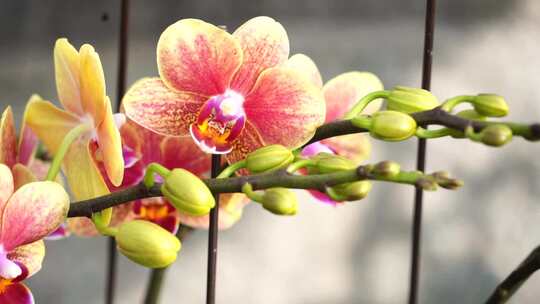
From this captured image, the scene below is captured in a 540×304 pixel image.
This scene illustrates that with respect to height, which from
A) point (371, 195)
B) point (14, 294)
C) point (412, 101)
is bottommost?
point (371, 195)

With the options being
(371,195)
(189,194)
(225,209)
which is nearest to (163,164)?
(225,209)

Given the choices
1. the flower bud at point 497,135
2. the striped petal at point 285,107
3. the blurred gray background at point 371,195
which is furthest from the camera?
the blurred gray background at point 371,195

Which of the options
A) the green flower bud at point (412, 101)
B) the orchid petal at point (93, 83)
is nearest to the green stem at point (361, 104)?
the green flower bud at point (412, 101)

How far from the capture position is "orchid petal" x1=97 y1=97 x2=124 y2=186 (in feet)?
1.11

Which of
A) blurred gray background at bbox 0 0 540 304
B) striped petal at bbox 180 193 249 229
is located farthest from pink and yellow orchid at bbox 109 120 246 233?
blurred gray background at bbox 0 0 540 304

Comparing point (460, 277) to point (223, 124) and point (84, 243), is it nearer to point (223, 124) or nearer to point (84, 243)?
point (84, 243)

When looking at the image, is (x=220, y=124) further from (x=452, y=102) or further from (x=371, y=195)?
(x=371, y=195)

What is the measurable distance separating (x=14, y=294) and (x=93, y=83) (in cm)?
11

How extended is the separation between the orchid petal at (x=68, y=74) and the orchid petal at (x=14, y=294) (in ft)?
0.32

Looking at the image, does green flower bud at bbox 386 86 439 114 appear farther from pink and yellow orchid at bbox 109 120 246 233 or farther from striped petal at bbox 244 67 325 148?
pink and yellow orchid at bbox 109 120 246 233

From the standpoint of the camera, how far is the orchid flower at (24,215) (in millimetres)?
329

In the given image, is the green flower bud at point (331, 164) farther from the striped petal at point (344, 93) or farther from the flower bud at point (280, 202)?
the striped petal at point (344, 93)

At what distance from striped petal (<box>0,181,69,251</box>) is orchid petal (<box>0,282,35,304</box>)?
0.04 meters

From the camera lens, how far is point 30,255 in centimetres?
37
